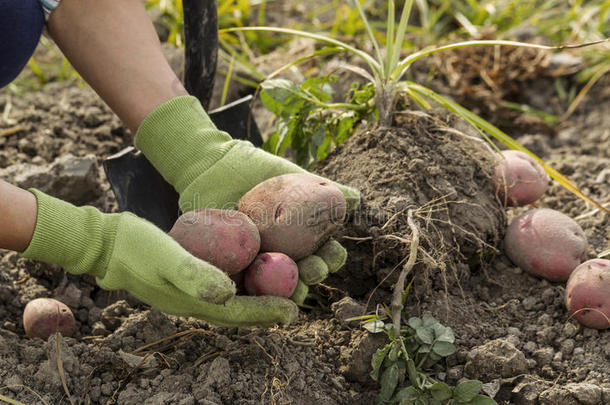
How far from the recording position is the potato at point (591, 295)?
149 centimetres

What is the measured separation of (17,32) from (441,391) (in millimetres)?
1260

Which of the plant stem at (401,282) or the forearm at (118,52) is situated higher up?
the forearm at (118,52)

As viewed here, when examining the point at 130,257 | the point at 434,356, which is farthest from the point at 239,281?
the point at 434,356

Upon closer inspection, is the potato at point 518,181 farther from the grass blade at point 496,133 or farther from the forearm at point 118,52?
the forearm at point 118,52

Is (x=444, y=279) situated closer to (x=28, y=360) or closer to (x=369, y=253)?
(x=369, y=253)

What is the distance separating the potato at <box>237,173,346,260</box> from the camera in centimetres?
142

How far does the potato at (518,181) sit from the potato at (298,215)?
1.96ft

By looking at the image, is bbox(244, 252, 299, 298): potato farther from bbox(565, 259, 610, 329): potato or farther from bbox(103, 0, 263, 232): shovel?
bbox(565, 259, 610, 329): potato

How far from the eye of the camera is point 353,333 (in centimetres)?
148

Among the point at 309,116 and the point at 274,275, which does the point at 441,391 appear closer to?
the point at 274,275

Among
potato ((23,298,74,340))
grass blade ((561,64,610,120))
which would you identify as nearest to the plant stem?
potato ((23,298,74,340))

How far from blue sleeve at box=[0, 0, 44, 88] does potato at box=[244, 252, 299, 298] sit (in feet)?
2.51

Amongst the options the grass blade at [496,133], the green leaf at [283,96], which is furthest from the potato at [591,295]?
the green leaf at [283,96]

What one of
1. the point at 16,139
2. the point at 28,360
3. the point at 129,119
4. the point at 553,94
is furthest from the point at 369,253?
the point at 553,94
